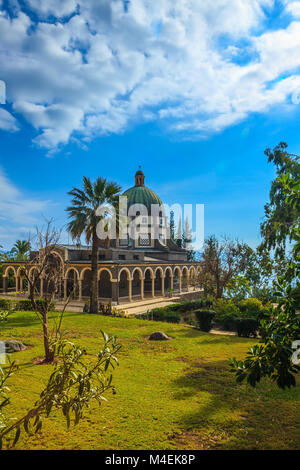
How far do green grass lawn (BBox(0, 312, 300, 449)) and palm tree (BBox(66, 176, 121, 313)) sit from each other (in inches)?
359

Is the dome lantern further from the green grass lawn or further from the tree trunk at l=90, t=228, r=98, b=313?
the green grass lawn

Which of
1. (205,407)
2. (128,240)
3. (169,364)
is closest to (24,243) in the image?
(128,240)

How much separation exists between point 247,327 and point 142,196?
33.4 meters

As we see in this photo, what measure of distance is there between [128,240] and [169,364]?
3047cm

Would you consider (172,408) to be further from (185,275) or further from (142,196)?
(142,196)

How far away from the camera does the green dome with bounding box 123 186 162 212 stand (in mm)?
45750

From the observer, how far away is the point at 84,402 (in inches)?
150

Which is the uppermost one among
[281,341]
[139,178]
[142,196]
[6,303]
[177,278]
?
[139,178]

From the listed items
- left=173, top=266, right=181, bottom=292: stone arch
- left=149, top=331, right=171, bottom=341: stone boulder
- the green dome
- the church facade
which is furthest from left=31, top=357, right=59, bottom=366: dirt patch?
the green dome

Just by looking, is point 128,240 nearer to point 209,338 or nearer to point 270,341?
point 209,338

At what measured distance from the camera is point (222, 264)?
2539 cm

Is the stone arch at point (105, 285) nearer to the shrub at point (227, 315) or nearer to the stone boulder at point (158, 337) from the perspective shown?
the shrub at point (227, 315)

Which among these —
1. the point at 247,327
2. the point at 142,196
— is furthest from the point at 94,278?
the point at 142,196

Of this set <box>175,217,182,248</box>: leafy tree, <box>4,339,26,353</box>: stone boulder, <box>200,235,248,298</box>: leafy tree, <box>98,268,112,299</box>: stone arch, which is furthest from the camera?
<box>175,217,182,248</box>: leafy tree
